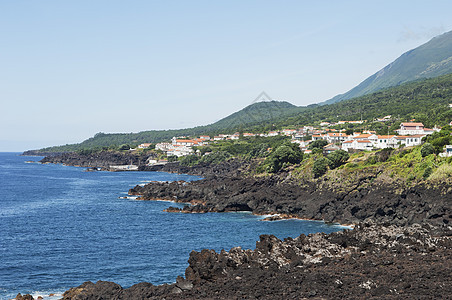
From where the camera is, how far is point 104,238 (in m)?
48.7

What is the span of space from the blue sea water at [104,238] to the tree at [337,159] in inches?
734

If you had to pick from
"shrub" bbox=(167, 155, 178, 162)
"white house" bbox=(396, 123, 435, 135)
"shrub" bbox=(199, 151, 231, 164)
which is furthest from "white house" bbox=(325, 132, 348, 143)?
"shrub" bbox=(167, 155, 178, 162)

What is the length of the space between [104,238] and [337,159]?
1660 inches

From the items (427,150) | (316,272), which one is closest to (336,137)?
(427,150)

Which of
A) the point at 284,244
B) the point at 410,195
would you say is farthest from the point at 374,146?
the point at 284,244

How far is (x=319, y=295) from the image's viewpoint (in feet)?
76.3

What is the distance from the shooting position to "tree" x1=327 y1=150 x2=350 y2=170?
72312 millimetres

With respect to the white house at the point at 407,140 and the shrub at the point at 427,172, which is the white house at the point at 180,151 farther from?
the shrub at the point at 427,172

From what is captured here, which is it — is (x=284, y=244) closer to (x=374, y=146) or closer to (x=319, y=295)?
(x=319, y=295)

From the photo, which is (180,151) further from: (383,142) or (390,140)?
(390,140)

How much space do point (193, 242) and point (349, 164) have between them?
3485cm

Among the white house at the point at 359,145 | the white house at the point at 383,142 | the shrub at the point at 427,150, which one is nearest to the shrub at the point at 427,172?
the shrub at the point at 427,150

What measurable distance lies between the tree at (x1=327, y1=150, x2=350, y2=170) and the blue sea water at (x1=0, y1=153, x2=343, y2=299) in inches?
734

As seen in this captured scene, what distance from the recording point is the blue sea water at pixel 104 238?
34.3 metres
